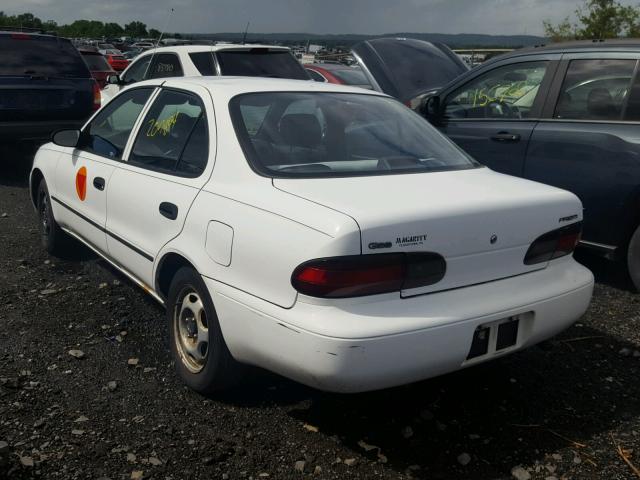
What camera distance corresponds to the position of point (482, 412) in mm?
3305

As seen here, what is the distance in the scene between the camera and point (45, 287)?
4.85m

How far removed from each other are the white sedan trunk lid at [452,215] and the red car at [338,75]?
6625 millimetres

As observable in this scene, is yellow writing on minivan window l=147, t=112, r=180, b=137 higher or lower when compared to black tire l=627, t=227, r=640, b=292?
higher

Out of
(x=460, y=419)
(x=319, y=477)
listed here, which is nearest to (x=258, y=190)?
(x=319, y=477)

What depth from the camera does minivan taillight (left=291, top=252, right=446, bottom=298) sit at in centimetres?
259

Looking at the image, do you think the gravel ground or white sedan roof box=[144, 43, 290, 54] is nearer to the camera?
the gravel ground

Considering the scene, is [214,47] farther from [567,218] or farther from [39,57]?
[567,218]

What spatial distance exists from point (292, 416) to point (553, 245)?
4.72ft

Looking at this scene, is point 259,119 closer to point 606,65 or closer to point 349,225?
point 349,225

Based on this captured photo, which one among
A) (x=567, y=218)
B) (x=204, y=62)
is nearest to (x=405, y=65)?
(x=204, y=62)

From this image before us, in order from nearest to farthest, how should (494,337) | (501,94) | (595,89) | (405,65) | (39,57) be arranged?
(494,337) → (595,89) → (501,94) → (405,65) → (39,57)

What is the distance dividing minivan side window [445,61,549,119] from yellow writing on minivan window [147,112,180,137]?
295cm

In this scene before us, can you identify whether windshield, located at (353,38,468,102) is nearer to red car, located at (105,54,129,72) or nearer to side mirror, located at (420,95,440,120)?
side mirror, located at (420,95,440,120)

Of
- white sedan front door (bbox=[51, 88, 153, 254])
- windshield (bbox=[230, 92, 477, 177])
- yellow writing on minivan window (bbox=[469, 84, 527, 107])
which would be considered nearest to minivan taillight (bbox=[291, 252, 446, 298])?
windshield (bbox=[230, 92, 477, 177])
